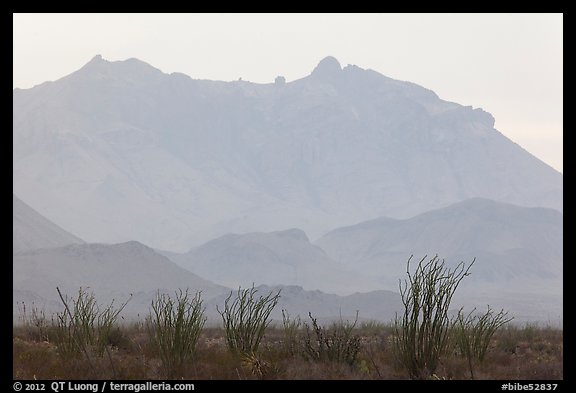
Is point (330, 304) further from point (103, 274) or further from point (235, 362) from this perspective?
point (235, 362)

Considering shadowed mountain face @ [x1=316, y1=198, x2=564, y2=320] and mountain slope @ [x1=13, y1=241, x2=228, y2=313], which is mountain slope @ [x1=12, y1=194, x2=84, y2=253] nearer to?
mountain slope @ [x1=13, y1=241, x2=228, y2=313]

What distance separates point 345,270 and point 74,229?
66042 millimetres

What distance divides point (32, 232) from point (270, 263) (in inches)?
1612

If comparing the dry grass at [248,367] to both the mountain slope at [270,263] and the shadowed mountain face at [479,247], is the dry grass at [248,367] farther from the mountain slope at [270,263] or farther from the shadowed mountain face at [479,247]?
the shadowed mountain face at [479,247]

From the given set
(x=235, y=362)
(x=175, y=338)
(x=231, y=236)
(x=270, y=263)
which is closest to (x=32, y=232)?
(x=270, y=263)

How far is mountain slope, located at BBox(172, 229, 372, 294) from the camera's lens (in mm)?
115875

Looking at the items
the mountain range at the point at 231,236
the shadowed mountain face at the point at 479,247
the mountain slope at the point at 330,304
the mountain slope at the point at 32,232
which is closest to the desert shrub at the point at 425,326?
the mountain range at the point at 231,236

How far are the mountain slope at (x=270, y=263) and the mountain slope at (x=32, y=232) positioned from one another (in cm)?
2803

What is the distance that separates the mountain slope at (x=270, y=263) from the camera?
116 metres

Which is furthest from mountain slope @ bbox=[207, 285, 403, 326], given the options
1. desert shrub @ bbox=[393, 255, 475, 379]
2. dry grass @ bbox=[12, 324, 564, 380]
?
desert shrub @ bbox=[393, 255, 475, 379]

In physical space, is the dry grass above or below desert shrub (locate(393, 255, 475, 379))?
below

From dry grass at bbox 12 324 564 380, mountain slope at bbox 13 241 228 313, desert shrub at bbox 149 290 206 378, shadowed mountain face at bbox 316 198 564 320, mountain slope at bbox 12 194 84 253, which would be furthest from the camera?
shadowed mountain face at bbox 316 198 564 320

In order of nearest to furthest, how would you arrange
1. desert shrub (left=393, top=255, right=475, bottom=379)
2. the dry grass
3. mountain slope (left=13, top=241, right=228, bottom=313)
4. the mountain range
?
desert shrub (left=393, top=255, right=475, bottom=379) < the dry grass < mountain slope (left=13, top=241, right=228, bottom=313) < the mountain range

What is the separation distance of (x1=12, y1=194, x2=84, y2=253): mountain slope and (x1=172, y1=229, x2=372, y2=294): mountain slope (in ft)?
92.0
